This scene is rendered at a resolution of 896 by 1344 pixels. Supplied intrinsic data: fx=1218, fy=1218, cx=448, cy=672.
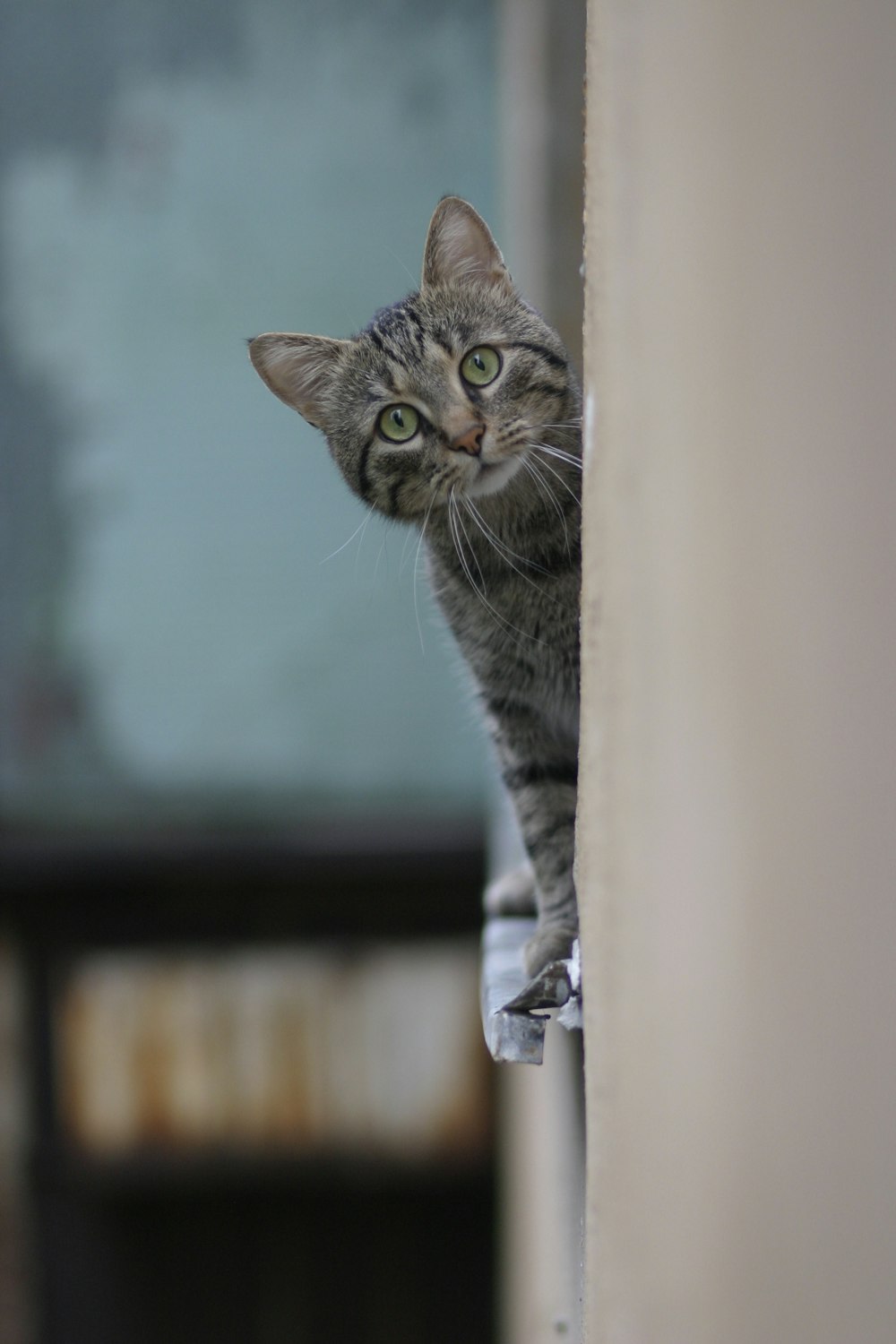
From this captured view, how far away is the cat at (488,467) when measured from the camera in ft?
2.79

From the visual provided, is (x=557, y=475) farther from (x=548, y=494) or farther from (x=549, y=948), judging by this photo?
(x=549, y=948)

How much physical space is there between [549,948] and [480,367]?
0.41m

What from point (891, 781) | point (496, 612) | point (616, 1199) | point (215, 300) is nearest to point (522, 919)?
point (496, 612)

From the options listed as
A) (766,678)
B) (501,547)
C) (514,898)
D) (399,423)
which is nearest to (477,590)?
(501,547)

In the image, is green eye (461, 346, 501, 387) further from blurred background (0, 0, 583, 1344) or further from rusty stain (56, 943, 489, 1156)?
rusty stain (56, 943, 489, 1156)

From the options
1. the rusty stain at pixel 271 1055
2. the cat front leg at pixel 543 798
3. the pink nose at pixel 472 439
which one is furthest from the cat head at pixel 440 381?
the rusty stain at pixel 271 1055

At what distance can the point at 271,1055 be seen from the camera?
2.46 metres

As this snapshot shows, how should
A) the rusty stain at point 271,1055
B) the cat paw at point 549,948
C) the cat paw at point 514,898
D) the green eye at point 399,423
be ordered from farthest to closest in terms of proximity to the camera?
1. the rusty stain at point 271,1055
2. the cat paw at point 514,898
3. the green eye at point 399,423
4. the cat paw at point 549,948

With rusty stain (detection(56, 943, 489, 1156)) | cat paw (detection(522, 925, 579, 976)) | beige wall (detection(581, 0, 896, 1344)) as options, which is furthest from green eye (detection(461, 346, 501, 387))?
rusty stain (detection(56, 943, 489, 1156))

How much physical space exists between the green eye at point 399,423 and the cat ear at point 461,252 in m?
0.11

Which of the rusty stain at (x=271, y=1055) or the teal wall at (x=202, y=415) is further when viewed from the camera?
the teal wall at (x=202, y=415)

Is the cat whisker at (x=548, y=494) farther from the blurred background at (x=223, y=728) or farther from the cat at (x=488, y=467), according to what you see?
the blurred background at (x=223, y=728)

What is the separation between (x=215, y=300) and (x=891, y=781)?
2475 mm

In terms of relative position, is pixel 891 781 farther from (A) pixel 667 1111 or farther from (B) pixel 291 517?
(B) pixel 291 517
